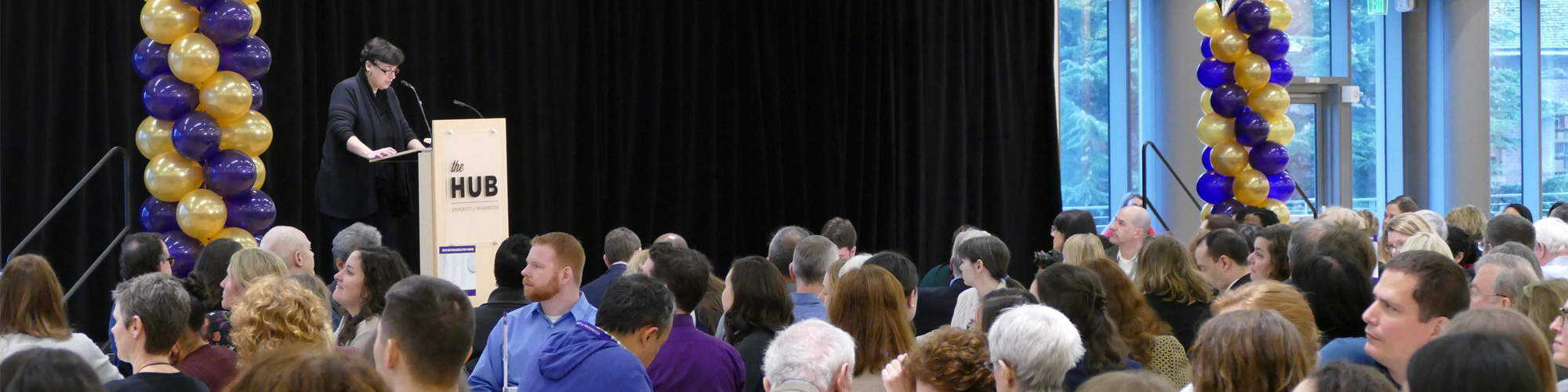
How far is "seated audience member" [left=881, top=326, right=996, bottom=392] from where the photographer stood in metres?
2.70

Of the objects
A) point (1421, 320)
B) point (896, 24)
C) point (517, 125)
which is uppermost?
point (896, 24)

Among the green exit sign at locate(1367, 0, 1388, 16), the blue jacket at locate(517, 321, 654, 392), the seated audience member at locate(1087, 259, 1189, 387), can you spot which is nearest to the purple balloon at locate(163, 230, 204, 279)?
the blue jacket at locate(517, 321, 654, 392)

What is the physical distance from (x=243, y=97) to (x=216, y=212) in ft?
1.87

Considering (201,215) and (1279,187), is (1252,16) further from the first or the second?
(201,215)

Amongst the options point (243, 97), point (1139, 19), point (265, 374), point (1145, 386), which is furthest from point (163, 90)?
point (1139, 19)

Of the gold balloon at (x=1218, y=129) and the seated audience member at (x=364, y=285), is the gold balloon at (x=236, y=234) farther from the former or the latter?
the gold balloon at (x=1218, y=129)

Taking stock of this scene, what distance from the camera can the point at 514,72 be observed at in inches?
356

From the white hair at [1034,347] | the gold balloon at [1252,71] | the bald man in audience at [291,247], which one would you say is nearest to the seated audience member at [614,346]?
the white hair at [1034,347]

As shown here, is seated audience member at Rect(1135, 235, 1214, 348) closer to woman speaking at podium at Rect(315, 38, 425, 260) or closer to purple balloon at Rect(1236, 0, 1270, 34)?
woman speaking at podium at Rect(315, 38, 425, 260)

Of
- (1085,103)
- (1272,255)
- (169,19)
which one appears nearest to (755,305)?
(1272,255)

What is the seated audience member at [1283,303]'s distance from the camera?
3.17 m

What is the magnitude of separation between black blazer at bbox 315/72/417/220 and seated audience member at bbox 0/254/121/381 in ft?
10.1

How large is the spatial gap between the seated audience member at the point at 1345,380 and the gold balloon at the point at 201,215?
5530 mm

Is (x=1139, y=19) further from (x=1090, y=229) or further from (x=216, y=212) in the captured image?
(x=216, y=212)
